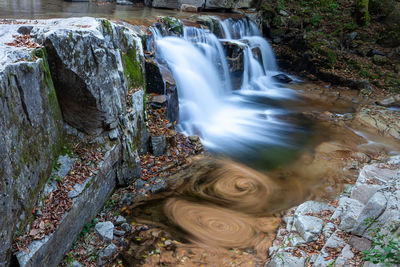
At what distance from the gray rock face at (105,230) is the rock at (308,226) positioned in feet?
10.2

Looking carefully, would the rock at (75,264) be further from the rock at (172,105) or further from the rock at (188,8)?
the rock at (188,8)

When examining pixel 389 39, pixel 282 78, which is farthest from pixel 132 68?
pixel 389 39

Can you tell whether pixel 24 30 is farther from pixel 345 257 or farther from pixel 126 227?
pixel 345 257

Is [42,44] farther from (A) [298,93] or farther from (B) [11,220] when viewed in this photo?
(A) [298,93]

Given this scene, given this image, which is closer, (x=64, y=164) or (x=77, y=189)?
(x=77, y=189)

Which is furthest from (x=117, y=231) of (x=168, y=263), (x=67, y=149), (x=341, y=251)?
(x=341, y=251)

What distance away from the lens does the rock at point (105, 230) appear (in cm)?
490

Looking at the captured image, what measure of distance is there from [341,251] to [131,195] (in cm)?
394

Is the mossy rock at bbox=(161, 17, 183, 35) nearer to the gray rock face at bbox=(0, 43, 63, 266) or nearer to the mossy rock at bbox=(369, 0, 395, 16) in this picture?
the gray rock face at bbox=(0, 43, 63, 266)

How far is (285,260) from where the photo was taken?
14.2 ft

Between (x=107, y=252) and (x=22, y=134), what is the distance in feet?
7.07

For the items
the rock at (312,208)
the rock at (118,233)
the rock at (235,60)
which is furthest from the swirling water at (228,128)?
the rock at (118,233)

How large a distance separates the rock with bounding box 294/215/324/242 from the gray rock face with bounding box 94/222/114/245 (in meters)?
3.12

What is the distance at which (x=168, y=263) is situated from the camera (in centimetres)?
470
